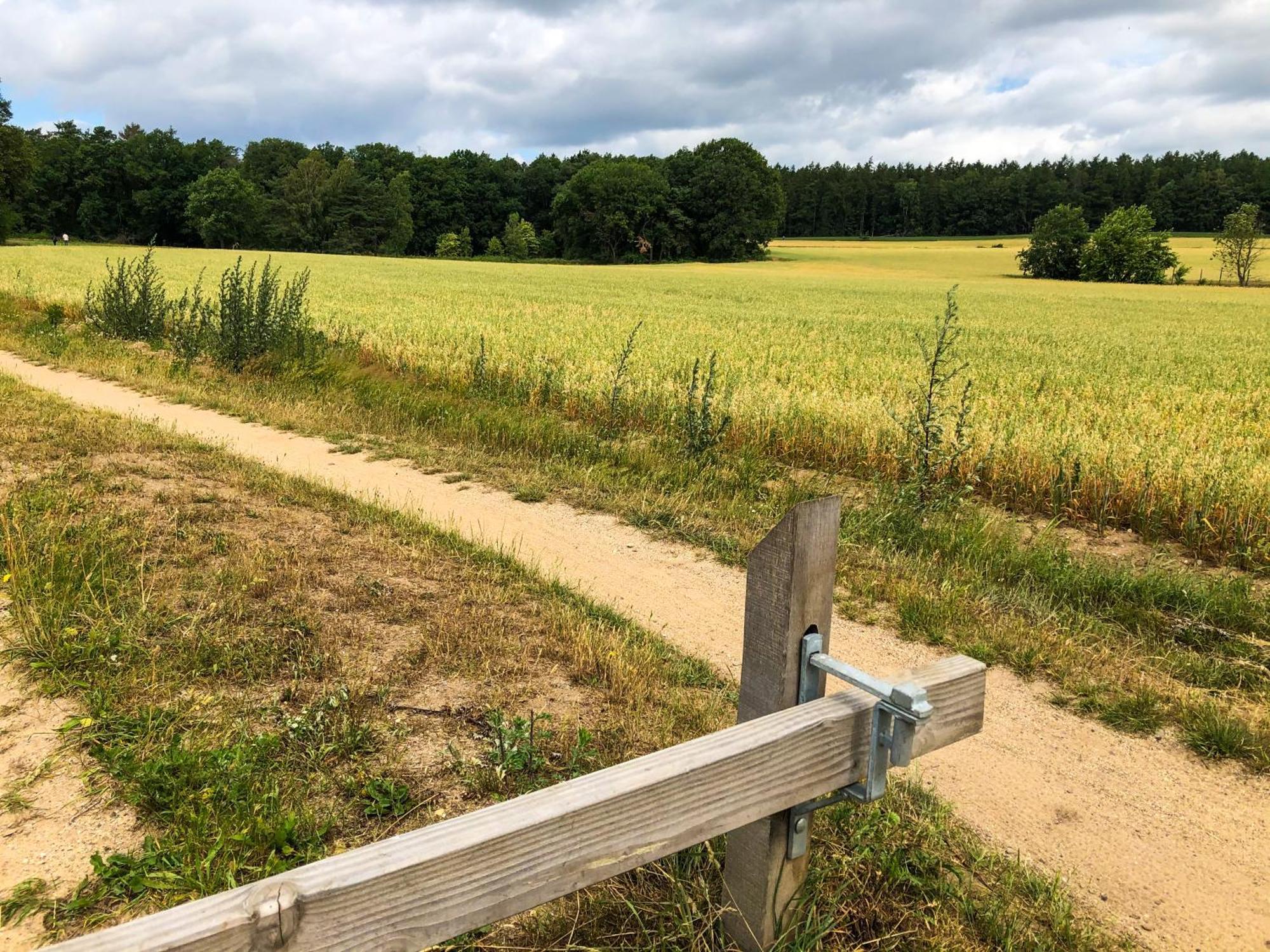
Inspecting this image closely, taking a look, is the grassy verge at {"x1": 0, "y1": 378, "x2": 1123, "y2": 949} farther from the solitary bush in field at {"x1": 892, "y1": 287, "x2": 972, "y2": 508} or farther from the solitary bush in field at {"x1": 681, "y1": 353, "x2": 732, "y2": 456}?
the solitary bush in field at {"x1": 892, "y1": 287, "x2": 972, "y2": 508}

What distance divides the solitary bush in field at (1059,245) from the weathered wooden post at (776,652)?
79739 millimetres

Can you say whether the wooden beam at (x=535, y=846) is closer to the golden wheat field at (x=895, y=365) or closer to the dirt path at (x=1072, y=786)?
the dirt path at (x=1072, y=786)

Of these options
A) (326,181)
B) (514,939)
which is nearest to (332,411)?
(514,939)

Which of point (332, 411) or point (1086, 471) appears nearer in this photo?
point (1086, 471)

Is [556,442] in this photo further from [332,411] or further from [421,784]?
[421,784]

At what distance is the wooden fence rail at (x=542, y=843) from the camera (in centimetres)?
130

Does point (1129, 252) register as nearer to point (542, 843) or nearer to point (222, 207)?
point (542, 843)

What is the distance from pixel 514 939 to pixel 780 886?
842 mm

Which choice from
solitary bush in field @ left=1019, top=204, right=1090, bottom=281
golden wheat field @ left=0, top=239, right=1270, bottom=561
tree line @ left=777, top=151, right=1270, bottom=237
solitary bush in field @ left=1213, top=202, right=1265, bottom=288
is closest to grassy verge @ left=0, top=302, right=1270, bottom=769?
golden wheat field @ left=0, top=239, right=1270, bottom=561

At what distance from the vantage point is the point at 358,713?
12.3 feet

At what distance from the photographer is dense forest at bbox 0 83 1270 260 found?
90125mm

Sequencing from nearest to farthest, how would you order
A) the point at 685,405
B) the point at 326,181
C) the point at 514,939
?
1. the point at 514,939
2. the point at 685,405
3. the point at 326,181

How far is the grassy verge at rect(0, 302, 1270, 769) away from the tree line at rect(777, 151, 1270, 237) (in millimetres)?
103388

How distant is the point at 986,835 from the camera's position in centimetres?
346
